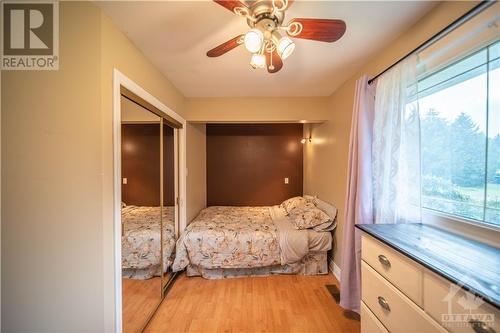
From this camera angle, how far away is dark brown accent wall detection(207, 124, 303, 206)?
4199 mm

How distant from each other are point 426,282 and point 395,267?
0.57 feet

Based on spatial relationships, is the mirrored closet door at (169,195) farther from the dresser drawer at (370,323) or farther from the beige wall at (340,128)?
the beige wall at (340,128)

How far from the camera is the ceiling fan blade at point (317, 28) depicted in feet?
3.21

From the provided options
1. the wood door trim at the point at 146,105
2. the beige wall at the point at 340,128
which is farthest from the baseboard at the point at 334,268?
the wood door trim at the point at 146,105

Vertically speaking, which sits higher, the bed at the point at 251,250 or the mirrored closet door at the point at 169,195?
the mirrored closet door at the point at 169,195

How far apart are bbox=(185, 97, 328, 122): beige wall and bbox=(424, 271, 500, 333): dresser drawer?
2.36m

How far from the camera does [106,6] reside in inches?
46.5

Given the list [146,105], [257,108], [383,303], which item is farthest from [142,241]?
[257,108]

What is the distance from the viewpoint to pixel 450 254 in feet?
3.19

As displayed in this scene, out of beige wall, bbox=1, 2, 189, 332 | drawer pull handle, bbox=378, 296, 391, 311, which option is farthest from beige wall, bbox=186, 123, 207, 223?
drawer pull handle, bbox=378, 296, 391, 311

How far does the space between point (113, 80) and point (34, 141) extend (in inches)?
23.1

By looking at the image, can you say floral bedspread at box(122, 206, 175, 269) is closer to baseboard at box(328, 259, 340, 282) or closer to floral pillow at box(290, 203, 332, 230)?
floral pillow at box(290, 203, 332, 230)

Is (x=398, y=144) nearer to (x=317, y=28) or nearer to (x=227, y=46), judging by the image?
(x=317, y=28)

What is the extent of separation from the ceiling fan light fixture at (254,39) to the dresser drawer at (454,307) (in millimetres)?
1350
